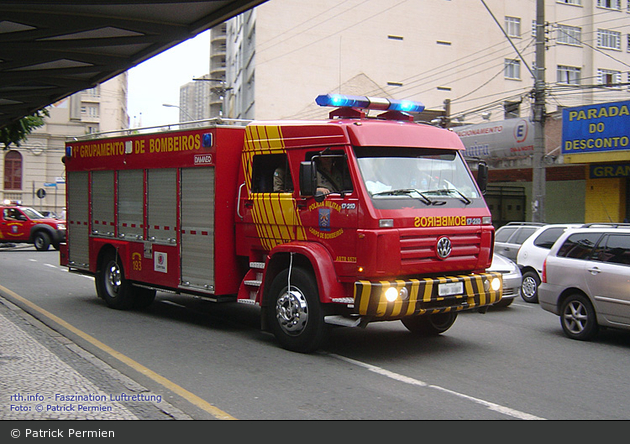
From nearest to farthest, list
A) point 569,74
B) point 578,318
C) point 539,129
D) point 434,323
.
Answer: point 434,323
point 578,318
point 539,129
point 569,74

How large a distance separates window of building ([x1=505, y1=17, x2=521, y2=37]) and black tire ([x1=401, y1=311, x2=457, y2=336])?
4450 centimetres

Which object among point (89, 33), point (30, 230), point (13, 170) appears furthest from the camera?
point (13, 170)

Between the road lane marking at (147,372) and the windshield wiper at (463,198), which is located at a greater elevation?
the windshield wiper at (463,198)

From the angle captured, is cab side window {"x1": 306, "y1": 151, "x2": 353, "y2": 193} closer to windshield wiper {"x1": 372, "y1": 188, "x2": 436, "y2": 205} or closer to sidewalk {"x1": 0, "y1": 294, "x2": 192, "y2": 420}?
windshield wiper {"x1": 372, "y1": 188, "x2": 436, "y2": 205}

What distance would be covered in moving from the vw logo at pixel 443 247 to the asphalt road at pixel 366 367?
1225mm

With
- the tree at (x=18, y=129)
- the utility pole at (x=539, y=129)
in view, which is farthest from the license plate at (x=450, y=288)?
the tree at (x=18, y=129)

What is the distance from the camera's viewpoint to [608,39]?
160 feet

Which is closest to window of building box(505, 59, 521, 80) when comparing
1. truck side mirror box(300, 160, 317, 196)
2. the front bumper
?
the front bumper

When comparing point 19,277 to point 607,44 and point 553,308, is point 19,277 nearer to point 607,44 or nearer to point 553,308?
point 553,308

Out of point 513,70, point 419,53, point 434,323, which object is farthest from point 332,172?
point 513,70

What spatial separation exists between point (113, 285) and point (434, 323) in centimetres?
576

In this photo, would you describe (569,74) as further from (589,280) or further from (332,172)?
A: (332,172)

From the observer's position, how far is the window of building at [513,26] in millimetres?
48812

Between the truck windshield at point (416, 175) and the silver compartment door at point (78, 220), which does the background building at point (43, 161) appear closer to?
the silver compartment door at point (78, 220)
